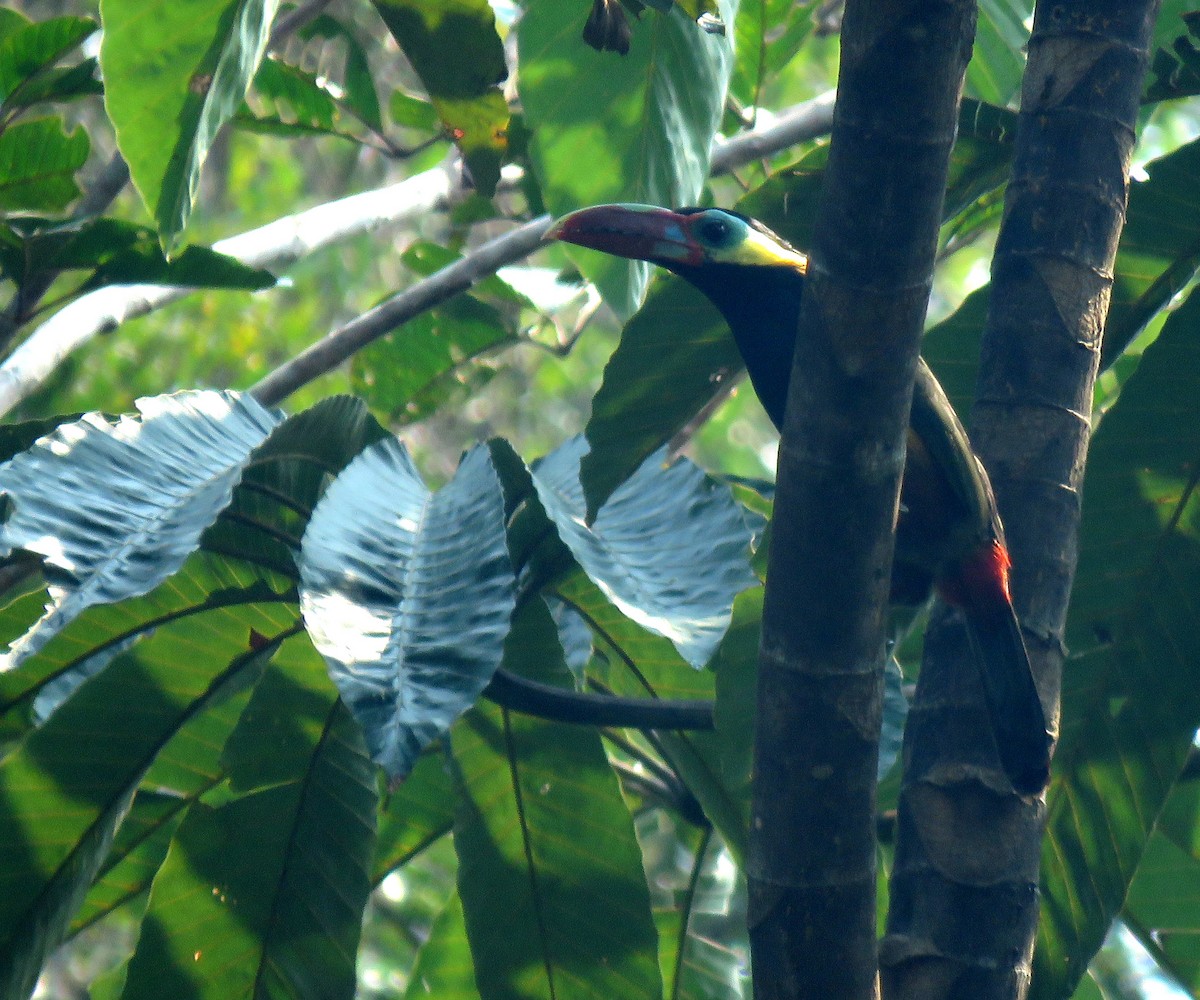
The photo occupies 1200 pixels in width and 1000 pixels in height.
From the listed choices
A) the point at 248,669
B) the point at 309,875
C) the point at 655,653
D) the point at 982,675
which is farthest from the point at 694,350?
the point at 309,875

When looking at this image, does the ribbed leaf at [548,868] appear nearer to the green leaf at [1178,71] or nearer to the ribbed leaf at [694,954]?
the ribbed leaf at [694,954]

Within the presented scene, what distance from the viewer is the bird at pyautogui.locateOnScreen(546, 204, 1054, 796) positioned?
1.99m

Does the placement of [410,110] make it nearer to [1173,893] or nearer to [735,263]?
[735,263]

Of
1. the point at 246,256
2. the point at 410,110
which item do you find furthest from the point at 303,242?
the point at 410,110

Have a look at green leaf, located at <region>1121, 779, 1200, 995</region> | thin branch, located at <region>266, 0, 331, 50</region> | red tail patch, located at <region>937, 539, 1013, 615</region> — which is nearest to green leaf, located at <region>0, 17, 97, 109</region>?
thin branch, located at <region>266, 0, 331, 50</region>

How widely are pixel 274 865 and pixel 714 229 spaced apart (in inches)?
58.5

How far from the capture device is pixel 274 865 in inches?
84.6

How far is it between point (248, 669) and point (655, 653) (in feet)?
2.20

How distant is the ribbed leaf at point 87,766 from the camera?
1.99m

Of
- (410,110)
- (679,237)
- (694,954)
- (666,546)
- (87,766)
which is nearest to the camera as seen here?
(666,546)

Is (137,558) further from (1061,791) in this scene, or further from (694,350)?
(1061,791)

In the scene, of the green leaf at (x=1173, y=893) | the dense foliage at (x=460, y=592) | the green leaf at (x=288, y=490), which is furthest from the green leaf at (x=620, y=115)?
the green leaf at (x=1173, y=893)

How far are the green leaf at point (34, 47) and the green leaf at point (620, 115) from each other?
2.67 ft

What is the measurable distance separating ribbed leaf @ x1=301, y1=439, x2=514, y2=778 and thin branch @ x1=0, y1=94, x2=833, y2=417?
102cm
